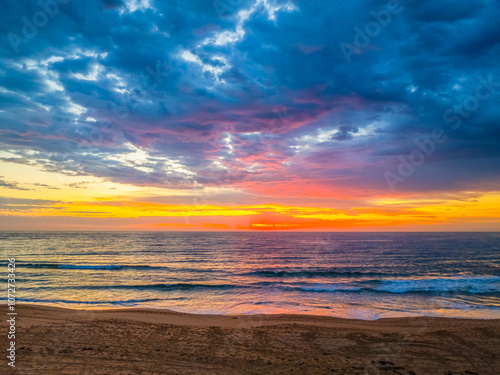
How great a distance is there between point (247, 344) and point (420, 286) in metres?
23.6

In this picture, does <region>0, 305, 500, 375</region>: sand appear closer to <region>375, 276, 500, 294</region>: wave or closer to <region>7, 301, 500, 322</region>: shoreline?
<region>7, 301, 500, 322</region>: shoreline

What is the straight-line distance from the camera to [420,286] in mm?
27516

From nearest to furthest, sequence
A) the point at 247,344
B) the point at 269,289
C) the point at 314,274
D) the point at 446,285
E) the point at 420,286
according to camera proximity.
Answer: the point at 247,344, the point at 269,289, the point at 420,286, the point at 446,285, the point at 314,274

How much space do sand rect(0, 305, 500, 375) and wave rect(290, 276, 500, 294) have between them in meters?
9.78

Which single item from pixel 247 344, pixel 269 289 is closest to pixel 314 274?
pixel 269 289

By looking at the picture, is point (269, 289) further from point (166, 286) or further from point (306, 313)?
point (166, 286)

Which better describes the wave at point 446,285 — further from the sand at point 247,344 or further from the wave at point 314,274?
the sand at point 247,344

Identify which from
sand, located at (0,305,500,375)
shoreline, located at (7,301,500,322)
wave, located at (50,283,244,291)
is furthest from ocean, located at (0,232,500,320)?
sand, located at (0,305,500,375)

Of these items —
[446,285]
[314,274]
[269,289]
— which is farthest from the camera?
[314,274]

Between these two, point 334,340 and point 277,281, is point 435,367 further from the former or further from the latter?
point 277,281

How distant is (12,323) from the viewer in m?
14.5

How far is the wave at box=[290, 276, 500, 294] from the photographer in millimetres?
25703

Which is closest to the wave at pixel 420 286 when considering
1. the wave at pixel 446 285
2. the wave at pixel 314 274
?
the wave at pixel 446 285

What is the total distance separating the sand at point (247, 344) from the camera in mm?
9922
